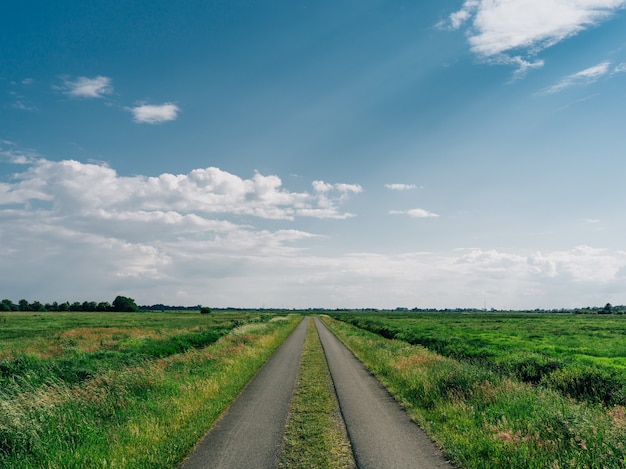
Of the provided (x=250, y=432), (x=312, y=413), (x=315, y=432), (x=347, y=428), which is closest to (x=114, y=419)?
(x=250, y=432)

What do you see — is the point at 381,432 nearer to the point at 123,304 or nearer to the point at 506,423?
the point at 506,423

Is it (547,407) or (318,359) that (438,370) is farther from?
(318,359)

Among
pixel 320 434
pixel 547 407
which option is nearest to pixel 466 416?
pixel 547 407

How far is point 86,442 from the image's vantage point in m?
9.36

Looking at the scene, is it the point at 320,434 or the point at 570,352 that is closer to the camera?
the point at 320,434

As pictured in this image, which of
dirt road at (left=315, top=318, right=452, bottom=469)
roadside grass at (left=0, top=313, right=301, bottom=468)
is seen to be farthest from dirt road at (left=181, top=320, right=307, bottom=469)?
dirt road at (left=315, top=318, right=452, bottom=469)

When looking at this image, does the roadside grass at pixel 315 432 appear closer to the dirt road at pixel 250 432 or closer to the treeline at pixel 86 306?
the dirt road at pixel 250 432

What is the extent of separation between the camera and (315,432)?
11.0m

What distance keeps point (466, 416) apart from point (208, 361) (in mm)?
15400

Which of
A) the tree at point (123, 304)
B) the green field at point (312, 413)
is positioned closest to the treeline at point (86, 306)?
the tree at point (123, 304)

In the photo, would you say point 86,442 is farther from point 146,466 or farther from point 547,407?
point 547,407

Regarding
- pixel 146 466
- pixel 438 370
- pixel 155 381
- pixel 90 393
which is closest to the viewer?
pixel 146 466

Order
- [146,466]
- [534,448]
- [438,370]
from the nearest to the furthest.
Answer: [146,466] < [534,448] < [438,370]

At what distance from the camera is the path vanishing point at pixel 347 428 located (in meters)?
8.87
